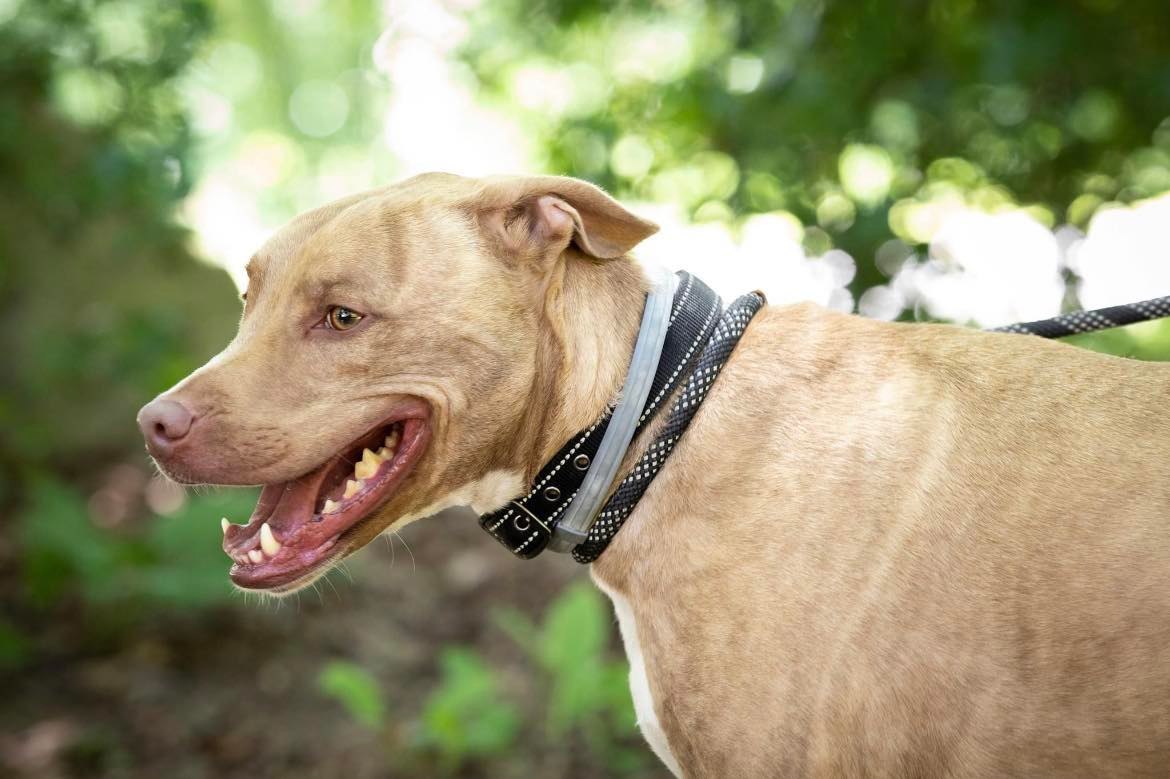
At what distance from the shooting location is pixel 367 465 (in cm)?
253

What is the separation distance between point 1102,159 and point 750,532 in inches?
109

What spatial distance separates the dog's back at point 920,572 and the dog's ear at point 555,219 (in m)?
0.52

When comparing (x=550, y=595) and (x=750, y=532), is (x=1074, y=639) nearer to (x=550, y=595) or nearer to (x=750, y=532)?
(x=750, y=532)

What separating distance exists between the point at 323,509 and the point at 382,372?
1.21 ft

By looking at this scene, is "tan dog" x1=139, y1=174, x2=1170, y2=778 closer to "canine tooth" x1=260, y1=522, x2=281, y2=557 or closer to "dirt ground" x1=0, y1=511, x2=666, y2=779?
"canine tooth" x1=260, y1=522, x2=281, y2=557

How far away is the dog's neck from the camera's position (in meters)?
2.55

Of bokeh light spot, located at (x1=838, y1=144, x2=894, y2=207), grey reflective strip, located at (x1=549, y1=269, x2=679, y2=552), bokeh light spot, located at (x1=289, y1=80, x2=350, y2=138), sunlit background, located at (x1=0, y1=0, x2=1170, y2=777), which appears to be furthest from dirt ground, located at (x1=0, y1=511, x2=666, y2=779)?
bokeh light spot, located at (x1=289, y1=80, x2=350, y2=138)

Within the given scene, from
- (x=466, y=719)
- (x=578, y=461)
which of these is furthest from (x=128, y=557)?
(x=578, y=461)

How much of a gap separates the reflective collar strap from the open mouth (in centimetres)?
30

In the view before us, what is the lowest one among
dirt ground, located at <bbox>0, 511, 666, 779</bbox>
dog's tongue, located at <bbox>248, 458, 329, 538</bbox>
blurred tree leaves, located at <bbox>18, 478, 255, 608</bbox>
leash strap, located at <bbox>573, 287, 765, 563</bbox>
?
dirt ground, located at <bbox>0, 511, 666, 779</bbox>

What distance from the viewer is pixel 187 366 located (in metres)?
5.82

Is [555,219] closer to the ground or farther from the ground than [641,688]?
farther from the ground

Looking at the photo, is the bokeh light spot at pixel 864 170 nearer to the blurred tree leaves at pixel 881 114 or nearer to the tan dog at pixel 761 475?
the blurred tree leaves at pixel 881 114

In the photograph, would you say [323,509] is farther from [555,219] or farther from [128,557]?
[128,557]
